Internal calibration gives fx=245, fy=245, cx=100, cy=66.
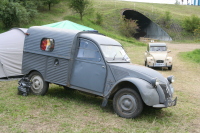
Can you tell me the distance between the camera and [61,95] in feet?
25.2

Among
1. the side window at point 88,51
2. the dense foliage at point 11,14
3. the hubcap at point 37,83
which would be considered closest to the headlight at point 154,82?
the side window at point 88,51

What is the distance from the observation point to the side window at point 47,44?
7.08 meters

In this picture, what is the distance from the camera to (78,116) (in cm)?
573

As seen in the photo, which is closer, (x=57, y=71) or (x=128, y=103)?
(x=128, y=103)

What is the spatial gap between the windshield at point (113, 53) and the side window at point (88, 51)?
21cm

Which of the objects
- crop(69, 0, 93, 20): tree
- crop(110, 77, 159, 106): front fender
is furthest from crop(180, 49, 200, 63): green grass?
crop(69, 0, 93, 20): tree

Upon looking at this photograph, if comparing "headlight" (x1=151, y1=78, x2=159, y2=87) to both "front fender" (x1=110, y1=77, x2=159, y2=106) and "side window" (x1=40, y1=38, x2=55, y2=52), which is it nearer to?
"front fender" (x1=110, y1=77, x2=159, y2=106)

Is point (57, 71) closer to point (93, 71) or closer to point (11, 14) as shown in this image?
point (93, 71)

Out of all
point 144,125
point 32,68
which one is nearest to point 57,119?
point 144,125

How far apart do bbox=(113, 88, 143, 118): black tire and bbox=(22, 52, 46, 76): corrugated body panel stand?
255cm

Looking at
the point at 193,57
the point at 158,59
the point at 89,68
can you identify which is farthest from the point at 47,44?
the point at 193,57

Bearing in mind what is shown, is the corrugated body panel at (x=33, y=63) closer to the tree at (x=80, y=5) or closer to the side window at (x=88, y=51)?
the side window at (x=88, y=51)

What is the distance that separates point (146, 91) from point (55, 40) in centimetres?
310

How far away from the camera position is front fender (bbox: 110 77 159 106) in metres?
5.39
